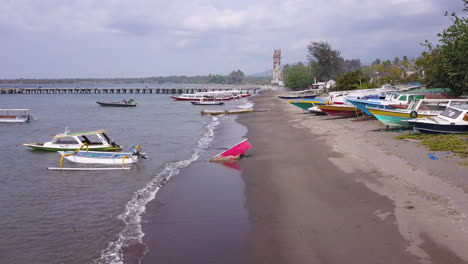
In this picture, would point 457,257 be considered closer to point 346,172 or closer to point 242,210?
point 242,210

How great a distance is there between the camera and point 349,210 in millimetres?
11477

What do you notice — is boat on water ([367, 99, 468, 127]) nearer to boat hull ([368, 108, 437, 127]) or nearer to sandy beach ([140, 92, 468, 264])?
boat hull ([368, 108, 437, 127])

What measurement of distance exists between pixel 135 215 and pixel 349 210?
602 cm

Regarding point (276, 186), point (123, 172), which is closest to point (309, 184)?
point (276, 186)

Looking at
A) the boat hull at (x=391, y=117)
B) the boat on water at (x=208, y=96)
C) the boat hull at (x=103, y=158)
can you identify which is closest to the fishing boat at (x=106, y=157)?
the boat hull at (x=103, y=158)

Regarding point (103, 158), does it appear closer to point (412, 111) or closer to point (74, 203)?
point (74, 203)

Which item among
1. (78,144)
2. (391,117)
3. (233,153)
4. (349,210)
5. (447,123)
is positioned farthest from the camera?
(391,117)

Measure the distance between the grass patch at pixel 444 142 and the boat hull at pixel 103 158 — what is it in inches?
518

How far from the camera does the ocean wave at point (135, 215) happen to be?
961 centimetres

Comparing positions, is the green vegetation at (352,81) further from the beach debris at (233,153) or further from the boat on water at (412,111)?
the beach debris at (233,153)

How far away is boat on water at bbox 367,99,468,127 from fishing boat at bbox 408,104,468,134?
1.88m

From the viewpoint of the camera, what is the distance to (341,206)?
11.9 m

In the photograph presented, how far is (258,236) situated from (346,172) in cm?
660

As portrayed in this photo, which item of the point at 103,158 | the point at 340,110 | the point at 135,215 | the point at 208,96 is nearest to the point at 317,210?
the point at 135,215
